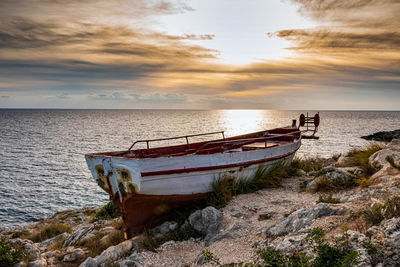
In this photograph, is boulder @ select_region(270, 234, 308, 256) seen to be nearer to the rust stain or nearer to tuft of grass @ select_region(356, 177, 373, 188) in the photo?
tuft of grass @ select_region(356, 177, 373, 188)

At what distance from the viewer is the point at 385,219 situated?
5102 mm

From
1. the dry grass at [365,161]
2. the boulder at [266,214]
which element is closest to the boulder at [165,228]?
the boulder at [266,214]

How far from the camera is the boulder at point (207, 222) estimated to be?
25.1 ft

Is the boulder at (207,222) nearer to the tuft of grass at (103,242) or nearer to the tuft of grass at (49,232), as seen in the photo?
the tuft of grass at (103,242)

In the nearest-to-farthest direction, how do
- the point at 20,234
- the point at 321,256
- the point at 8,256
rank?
the point at 321,256
the point at 8,256
the point at 20,234

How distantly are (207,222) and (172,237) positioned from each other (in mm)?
1093

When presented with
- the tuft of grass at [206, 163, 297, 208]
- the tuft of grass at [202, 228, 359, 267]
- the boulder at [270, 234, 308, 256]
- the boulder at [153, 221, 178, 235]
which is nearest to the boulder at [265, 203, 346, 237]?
the boulder at [270, 234, 308, 256]

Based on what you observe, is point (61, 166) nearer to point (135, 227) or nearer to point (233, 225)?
point (135, 227)

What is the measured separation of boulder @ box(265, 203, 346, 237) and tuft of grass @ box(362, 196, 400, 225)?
2.88ft

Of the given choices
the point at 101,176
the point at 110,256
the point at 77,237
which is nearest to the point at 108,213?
the point at 77,237

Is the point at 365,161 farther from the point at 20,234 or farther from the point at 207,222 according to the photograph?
the point at 20,234

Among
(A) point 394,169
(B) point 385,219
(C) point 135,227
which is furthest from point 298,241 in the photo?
(A) point 394,169

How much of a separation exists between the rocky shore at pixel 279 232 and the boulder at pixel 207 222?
0.09 ft

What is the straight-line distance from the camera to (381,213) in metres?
5.30
